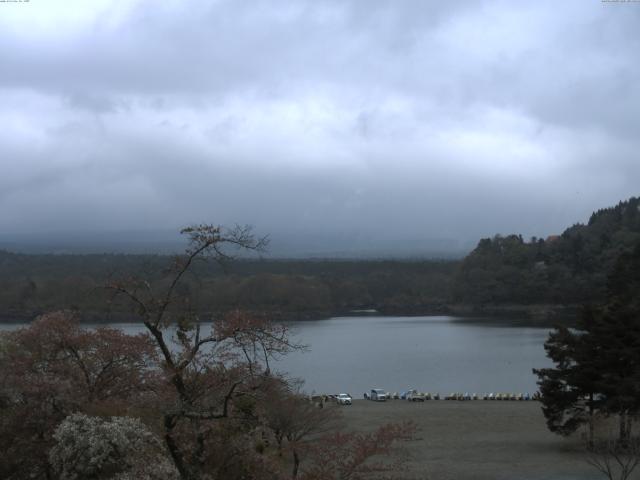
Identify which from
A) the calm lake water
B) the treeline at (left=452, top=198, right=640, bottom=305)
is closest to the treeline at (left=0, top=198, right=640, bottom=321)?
the treeline at (left=452, top=198, right=640, bottom=305)

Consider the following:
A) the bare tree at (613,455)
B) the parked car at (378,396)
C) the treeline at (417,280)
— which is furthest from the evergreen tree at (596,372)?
the treeline at (417,280)

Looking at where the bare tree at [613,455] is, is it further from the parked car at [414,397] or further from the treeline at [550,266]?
the treeline at [550,266]

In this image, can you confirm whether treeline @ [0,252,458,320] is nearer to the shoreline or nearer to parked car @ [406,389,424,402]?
the shoreline

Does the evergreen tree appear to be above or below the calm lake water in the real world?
above

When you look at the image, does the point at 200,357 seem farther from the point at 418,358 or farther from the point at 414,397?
the point at 418,358

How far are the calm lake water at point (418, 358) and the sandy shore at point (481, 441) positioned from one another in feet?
15.4

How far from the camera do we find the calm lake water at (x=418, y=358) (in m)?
37.1

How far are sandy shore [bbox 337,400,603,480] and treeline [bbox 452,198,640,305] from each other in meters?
53.1

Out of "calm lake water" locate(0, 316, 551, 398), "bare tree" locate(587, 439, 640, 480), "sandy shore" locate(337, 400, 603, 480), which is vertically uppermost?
"bare tree" locate(587, 439, 640, 480)

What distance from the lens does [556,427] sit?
62.2ft

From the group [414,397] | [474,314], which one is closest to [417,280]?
[474,314]

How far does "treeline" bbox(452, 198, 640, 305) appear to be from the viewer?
8169 cm

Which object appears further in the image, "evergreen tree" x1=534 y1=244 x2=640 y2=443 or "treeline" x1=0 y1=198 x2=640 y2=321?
"treeline" x1=0 y1=198 x2=640 y2=321

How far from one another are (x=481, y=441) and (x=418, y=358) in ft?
84.4
